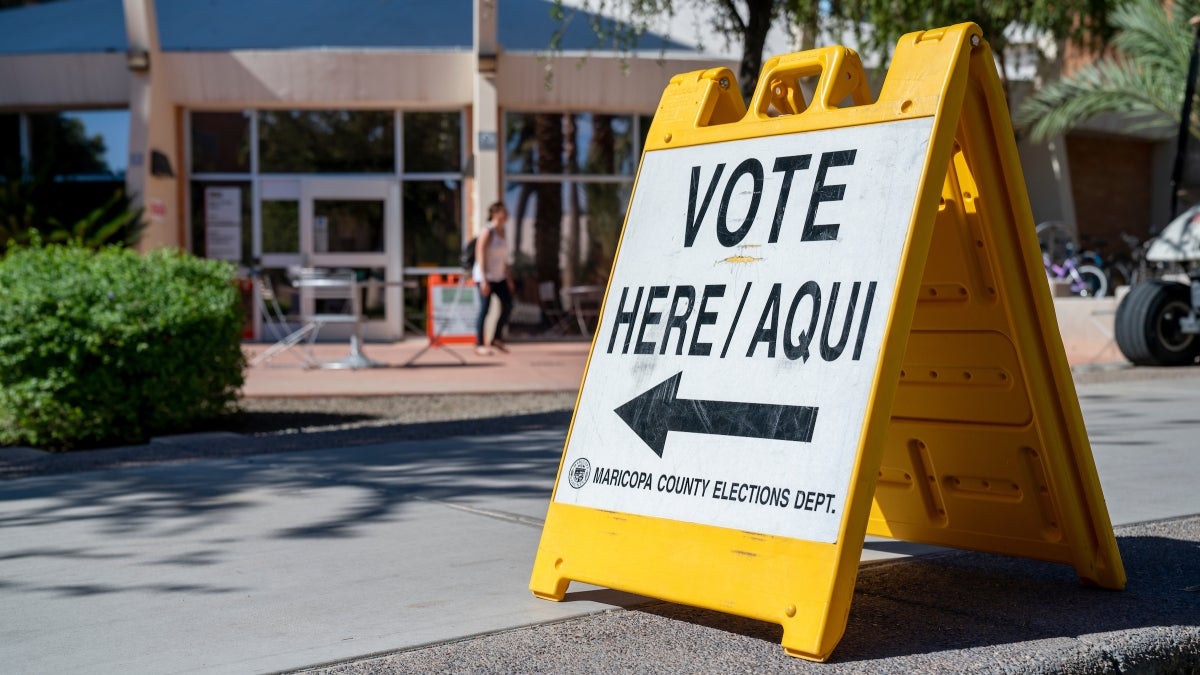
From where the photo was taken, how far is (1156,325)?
466 inches

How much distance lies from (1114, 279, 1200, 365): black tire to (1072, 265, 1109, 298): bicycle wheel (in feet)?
19.4

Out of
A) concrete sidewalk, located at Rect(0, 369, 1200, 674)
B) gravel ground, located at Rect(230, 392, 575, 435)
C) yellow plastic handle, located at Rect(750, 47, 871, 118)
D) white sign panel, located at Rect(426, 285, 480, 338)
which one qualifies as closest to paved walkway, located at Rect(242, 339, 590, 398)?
gravel ground, located at Rect(230, 392, 575, 435)

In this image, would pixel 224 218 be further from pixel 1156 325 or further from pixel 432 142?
pixel 1156 325

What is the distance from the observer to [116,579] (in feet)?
13.3

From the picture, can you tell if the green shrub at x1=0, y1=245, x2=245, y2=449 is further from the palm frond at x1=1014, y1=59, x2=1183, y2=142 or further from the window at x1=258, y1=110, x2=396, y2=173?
the palm frond at x1=1014, y1=59, x2=1183, y2=142

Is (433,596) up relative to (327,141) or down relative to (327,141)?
down

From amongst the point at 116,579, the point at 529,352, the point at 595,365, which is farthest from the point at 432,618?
the point at 529,352

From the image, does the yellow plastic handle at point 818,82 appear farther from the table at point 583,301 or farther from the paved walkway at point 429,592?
the table at point 583,301

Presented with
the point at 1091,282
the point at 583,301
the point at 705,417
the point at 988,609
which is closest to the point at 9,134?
the point at 583,301

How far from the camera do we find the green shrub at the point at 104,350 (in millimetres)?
7781

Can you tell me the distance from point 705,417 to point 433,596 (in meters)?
1.05

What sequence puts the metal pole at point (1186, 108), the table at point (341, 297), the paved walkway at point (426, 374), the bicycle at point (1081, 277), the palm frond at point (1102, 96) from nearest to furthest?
the paved walkway at point (426, 374), the table at point (341, 297), the metal pole at point (1186, 108), the palm frond at point (1102, 96), the bicycle at point (1081, 277)

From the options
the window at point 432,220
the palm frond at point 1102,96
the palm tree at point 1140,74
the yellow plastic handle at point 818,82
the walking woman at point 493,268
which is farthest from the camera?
the window at point 432,220

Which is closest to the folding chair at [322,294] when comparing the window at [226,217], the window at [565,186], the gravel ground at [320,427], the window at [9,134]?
the gravel ground at [320,427]
